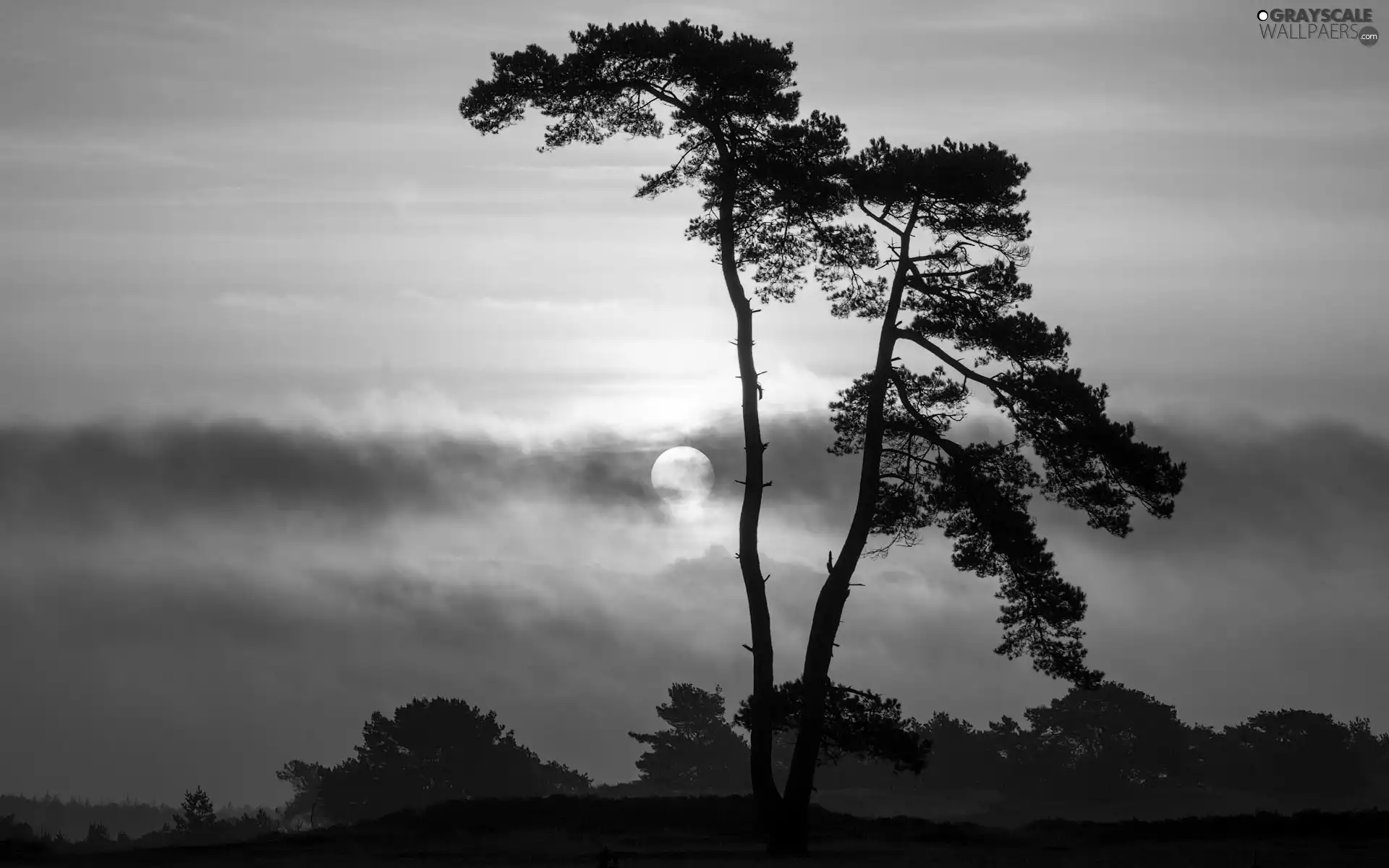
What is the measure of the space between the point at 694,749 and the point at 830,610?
70.1 metres

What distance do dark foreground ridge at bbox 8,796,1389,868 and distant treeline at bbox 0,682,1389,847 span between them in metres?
46.4

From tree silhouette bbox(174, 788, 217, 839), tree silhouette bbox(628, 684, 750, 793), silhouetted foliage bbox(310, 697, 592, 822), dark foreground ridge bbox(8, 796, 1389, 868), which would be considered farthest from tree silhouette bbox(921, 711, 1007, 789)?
dark foreground ridge bbox(8, 796, 1389, 868)

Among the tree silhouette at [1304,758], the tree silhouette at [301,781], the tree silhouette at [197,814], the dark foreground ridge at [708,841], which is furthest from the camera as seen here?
the tree silhouette at [301,781]

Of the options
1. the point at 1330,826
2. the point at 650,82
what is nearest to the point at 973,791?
the point at 1330,826

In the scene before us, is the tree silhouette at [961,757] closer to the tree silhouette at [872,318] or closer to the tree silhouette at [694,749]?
the tree silhouette at [694,749]

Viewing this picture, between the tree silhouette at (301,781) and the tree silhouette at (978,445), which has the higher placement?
the tree silhouette at (978,445)

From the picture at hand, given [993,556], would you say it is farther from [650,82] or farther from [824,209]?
[650,82]

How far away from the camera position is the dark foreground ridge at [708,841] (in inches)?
898

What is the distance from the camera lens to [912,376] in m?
26.4

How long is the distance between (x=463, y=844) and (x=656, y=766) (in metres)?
66.8

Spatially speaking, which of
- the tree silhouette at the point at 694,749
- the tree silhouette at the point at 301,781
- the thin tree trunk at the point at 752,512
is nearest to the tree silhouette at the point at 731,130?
the thin tree trunk at the point at 752,512

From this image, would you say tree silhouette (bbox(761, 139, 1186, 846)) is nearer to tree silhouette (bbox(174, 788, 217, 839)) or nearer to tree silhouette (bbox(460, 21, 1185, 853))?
tree silhouette (bbox(460, 21, 1185, 853))

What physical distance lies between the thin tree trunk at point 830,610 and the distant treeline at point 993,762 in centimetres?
5165

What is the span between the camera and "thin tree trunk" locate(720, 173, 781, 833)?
25578 millimetres
